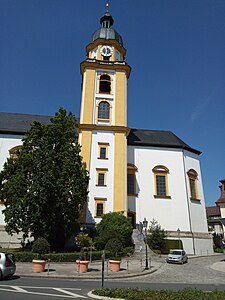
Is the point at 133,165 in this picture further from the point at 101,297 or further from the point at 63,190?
Result: the point at 101,297

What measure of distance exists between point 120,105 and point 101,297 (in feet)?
90.4

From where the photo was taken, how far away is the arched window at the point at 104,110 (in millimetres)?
33287

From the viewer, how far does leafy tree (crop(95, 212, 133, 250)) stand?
78.6 feet

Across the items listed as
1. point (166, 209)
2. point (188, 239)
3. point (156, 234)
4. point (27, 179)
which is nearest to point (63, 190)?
point (27, 179)

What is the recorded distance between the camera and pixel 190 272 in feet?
57.8

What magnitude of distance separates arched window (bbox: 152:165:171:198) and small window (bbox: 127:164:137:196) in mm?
2636

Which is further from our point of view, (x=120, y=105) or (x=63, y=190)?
(x=120, y=105)

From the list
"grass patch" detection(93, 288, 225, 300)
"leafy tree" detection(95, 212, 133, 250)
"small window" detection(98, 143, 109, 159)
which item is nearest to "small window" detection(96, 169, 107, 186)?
"small window" detection(98, 143, 109, 159)

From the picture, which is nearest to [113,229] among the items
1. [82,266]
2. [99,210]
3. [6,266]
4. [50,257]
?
[99,210]

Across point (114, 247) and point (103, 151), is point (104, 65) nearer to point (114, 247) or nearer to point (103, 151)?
point (103, 151)

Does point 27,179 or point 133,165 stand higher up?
point 133,165

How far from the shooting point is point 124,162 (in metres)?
30.9

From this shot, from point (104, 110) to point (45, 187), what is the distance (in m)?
15.1

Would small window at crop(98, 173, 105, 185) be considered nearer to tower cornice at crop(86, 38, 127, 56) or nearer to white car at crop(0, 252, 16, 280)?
white car at crop(0, 252, 16, 280)
